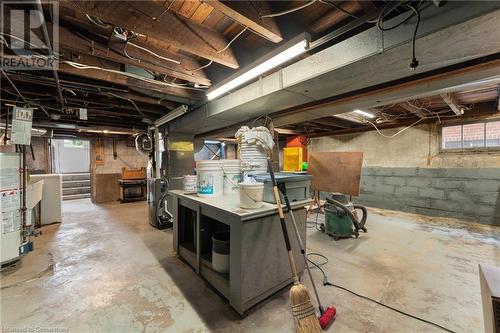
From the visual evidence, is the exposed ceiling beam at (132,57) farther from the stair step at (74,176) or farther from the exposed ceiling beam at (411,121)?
the stair step at (74,176)

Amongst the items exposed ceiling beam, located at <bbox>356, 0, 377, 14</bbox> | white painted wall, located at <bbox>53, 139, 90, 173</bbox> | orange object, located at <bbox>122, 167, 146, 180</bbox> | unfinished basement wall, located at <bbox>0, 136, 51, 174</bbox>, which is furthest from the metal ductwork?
white painted wall, located at <bbox>53, 139, 90, 173</bbox>

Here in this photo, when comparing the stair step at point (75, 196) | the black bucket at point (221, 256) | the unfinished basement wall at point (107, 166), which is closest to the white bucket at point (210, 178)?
the black bucket at point (221, 256)

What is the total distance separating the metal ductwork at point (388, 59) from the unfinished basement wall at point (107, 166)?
261 inches

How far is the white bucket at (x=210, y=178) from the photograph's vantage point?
2.18 metres

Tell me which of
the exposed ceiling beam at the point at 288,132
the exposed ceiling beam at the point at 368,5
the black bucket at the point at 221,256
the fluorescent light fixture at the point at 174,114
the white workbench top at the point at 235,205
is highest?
the exposed ceiling beam at the point at 368,5

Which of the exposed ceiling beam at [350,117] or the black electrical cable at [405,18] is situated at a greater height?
the exposed ceiling beam at [350,117]

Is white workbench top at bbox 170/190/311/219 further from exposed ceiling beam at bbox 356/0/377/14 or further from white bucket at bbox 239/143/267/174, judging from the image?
exposed ceiling beam at bbox 356/0/377/14

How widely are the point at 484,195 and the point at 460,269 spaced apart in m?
2.92

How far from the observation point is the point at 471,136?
4492mm

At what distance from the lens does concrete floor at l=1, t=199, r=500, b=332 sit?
1.64m

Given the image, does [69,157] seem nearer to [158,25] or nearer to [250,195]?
[158,25]

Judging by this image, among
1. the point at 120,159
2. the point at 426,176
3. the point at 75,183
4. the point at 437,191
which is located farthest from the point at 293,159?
the point at 75,183

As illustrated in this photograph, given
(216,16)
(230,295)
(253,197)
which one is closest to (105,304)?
(230,295)

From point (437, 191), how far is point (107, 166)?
31.6ft
